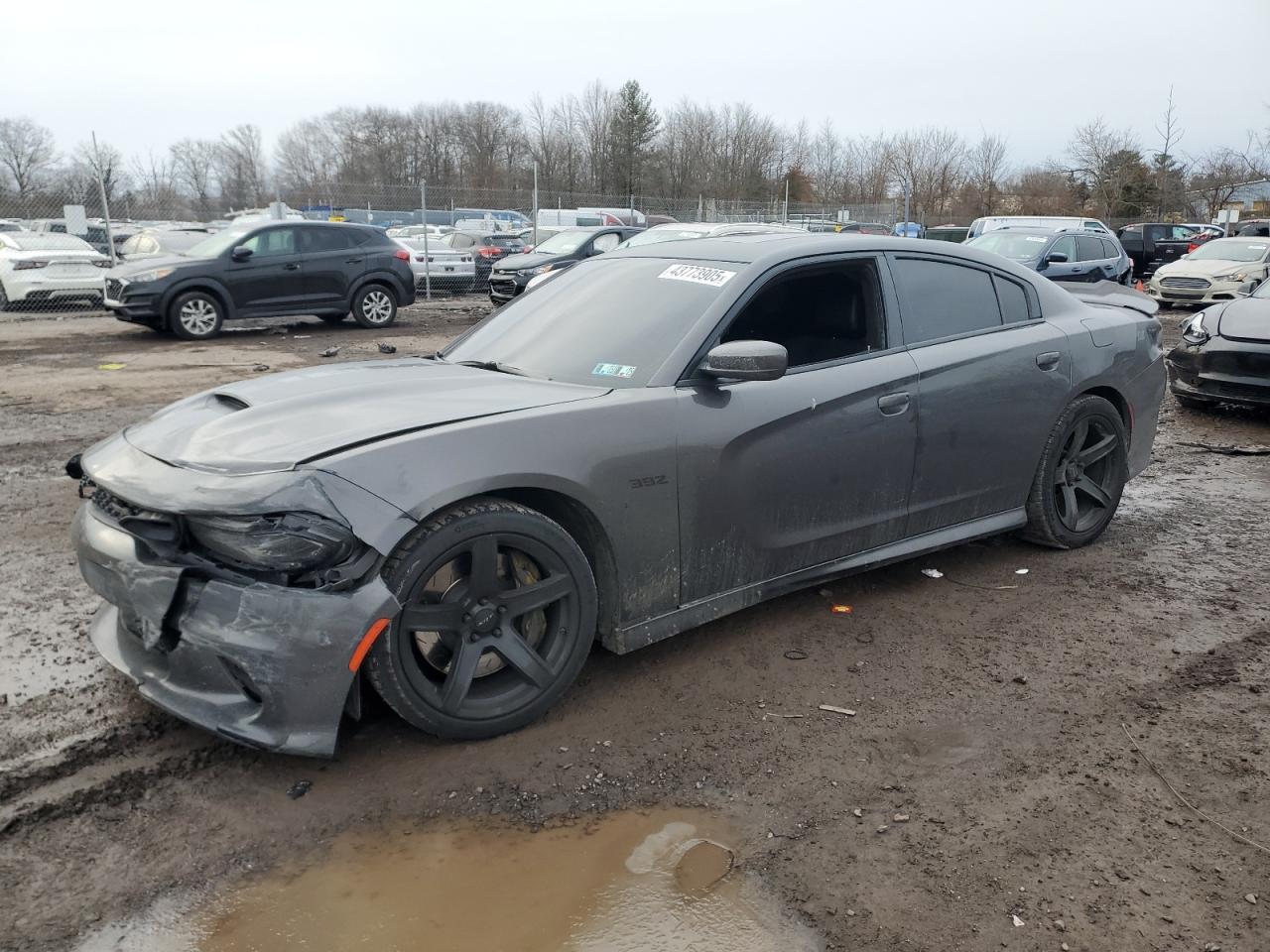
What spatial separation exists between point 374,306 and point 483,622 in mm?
12837

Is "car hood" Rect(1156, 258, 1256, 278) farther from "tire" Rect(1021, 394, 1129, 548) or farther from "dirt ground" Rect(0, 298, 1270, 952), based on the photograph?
"dirt ground" Rect(0, 298, 1270, 952)

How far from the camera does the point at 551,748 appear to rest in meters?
3.10

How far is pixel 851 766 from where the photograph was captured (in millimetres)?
3037

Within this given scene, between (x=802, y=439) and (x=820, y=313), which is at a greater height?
(x=820, y=313)

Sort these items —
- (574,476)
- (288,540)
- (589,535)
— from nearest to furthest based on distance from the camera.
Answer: (288,540), (574,476), (589,535)

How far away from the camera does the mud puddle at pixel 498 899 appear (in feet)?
7.54

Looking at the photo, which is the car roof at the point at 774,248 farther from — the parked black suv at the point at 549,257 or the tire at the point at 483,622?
the parked black suv at the point at 549,257

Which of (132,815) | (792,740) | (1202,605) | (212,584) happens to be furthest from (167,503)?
(1202,605)

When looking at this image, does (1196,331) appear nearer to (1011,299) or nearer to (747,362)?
(1011,299)

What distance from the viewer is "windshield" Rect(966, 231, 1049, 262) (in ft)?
53.2

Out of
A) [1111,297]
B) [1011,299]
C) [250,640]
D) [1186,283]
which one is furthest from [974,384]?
[1186,283]

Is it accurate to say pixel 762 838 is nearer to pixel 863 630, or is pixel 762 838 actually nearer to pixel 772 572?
pixel 772 572

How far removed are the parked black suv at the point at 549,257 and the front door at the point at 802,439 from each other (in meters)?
12.9

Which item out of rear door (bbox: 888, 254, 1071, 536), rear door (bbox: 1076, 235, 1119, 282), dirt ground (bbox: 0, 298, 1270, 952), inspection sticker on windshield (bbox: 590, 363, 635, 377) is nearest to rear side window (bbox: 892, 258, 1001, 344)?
rear door (bbox: 888, 254, 1071, 536)
